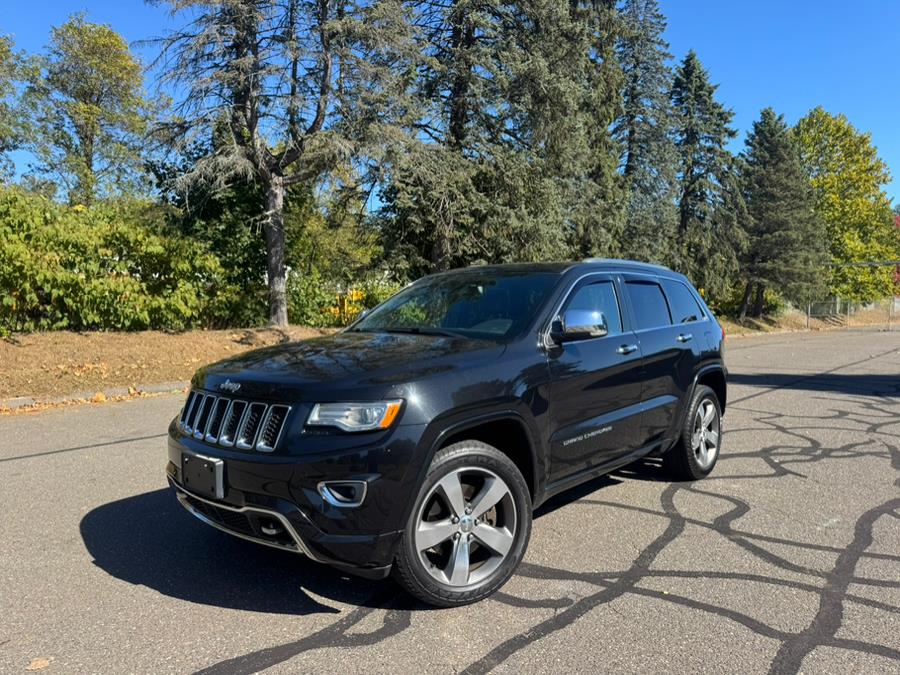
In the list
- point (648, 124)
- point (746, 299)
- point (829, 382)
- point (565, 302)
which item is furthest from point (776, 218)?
point (565, 302)

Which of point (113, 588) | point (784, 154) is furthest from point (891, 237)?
point (113, 588)

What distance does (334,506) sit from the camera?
285 cm

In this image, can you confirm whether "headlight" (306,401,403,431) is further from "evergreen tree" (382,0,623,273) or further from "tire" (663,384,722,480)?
"evergreen tree" (382,0,623,273)

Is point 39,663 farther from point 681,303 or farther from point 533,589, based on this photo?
point 681,303

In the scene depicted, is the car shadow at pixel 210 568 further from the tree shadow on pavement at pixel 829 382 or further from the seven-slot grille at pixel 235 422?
the tree shadow on pavement at pixel 829 382

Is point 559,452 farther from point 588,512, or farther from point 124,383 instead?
point 124,383

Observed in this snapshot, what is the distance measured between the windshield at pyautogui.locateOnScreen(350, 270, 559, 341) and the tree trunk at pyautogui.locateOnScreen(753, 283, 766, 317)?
4288cm

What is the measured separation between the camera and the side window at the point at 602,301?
426 centimetres

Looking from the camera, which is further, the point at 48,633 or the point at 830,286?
the point at 830,286

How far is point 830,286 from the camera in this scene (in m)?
54.2

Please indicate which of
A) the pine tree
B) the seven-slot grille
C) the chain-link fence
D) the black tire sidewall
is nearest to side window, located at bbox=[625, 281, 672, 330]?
the black tire sidewall

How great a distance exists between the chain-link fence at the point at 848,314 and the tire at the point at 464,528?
48751 mm

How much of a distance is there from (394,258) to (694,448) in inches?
490

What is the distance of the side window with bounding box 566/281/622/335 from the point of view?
14.0 feet
